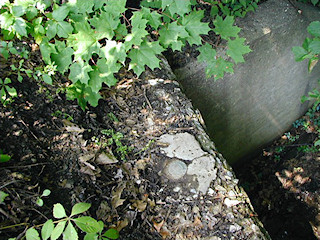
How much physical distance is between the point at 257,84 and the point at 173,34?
5.76 ft

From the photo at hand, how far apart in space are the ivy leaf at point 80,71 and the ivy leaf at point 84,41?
0.04 metres

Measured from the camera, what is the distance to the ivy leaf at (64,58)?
1811 mm

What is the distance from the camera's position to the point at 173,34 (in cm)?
196

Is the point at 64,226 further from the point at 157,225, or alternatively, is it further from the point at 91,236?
the point at 157,225

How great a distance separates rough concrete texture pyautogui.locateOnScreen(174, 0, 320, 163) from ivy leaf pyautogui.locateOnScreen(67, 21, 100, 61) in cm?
→ 108

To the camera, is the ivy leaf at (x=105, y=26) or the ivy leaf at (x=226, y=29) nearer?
the ivy leaf at (x=105, y=26)

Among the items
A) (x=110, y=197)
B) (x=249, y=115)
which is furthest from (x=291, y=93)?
(x=110, y=197)

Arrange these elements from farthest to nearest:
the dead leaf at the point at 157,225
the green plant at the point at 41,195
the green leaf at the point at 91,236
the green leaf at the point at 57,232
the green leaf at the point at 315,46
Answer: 1. the green leaf at the point at 315,46
2. the dead leaf at the point at 157,225
3. the green plant at the point at 41,195
4. the green leaf at the point at 91,236
5. the green leaf at the point at 57,232

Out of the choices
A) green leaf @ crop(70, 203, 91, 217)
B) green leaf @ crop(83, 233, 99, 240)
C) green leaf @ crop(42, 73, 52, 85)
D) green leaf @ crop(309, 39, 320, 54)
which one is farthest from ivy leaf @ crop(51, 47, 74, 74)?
green leaf @ crop(309, 39, 320, 54)

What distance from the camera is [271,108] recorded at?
3.82 metres

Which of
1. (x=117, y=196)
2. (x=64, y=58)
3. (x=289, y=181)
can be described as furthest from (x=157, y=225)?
(x=289, y=181)

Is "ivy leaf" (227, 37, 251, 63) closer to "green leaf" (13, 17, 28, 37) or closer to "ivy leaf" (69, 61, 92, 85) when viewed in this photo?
"ivy leaf" (69, 61, 92, 85)

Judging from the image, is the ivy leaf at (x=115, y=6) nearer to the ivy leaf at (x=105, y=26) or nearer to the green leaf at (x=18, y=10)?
the ivy leaf at (x=105, y=26)

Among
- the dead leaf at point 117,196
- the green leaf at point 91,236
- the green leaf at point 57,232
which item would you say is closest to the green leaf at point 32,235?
the green leaf at point 57,232
